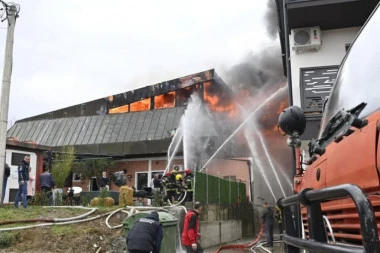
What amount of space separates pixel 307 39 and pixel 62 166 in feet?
48.8

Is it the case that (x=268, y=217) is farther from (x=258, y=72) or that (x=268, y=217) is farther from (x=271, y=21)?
(x=258, y=72)

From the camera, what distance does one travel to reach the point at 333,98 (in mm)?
3018

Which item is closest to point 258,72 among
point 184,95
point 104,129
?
point 184,95

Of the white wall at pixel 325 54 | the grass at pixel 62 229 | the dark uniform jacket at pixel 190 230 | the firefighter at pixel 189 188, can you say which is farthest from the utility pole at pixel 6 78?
the white wall at pixel 325 54

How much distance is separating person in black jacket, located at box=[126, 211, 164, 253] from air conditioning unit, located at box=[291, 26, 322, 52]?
806 cm

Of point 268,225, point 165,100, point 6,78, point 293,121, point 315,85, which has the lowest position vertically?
point 268,225

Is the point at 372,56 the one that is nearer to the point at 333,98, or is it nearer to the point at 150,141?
the point at 333,98

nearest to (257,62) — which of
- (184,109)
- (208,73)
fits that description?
(208,73)

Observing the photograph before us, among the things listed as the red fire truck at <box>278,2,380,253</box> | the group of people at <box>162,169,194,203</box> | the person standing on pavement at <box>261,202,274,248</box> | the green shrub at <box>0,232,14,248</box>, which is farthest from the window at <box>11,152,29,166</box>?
the red fire truck at <box>278,2,380,253</box>

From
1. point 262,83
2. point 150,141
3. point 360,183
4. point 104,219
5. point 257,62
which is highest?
point 257,62

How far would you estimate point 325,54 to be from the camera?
41.7 feet

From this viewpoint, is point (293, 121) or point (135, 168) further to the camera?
point (135, 168)

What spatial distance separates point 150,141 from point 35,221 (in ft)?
52.1

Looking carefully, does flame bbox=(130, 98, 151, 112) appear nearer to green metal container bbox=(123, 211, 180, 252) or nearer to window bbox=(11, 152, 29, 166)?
window bbox=(11, 152, 29, 166)
